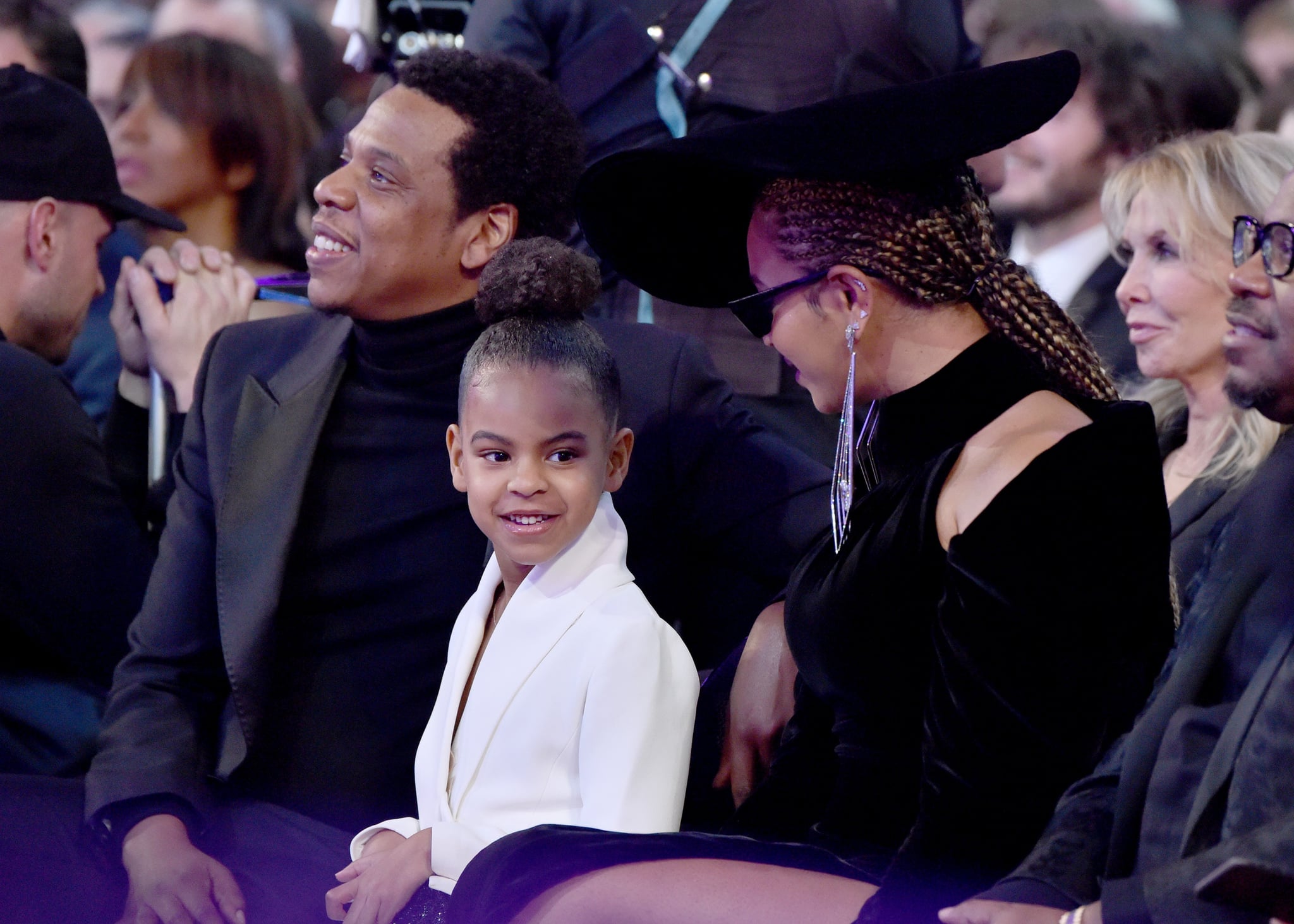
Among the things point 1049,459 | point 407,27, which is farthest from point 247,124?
point 1049,459

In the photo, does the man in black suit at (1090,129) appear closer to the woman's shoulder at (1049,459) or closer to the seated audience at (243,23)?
the seated audience at (243,23)

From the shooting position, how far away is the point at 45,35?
450 centimetres

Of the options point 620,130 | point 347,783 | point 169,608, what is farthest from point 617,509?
point 620,130

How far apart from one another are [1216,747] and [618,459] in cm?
96

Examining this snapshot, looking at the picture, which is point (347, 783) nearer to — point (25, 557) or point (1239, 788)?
point (25, 557)

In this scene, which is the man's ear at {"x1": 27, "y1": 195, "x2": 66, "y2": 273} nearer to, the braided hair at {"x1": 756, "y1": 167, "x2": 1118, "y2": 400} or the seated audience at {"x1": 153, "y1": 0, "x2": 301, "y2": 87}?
the braided hair at {"x1": 756, "y1": 167, "x2": 1118, "y2": 400}

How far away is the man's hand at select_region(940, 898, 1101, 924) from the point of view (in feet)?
5.68

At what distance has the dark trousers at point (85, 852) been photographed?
2490mm

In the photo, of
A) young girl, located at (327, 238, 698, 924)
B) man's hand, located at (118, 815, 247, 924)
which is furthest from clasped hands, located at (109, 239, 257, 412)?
young girl, located at (327, 238, 698, 924)

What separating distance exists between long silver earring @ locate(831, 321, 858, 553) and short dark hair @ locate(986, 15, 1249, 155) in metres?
3.09

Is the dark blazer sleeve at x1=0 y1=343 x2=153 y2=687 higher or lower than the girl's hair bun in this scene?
lower

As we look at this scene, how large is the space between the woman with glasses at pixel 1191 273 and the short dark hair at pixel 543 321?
1398mm

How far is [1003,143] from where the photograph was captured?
6.63 feet

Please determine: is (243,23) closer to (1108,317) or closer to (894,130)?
(1108,317)
